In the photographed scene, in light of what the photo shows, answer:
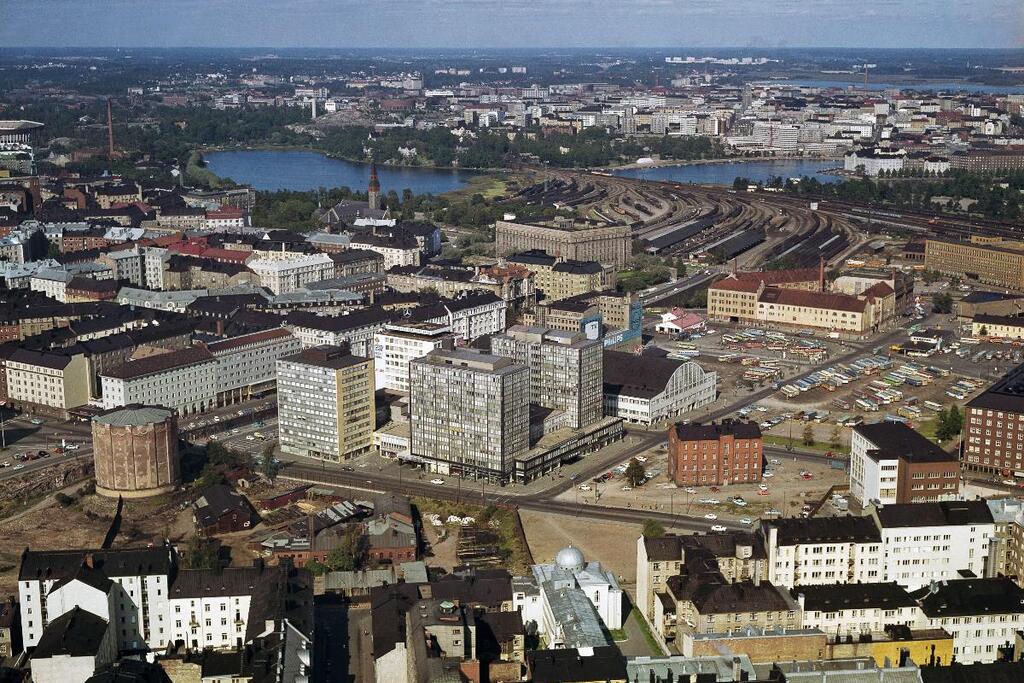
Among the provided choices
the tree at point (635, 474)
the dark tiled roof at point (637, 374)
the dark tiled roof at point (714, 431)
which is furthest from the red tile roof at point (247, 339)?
the dark tiled roof at point (714, 431)

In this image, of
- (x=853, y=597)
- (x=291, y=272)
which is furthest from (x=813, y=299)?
(x=853, y=597)

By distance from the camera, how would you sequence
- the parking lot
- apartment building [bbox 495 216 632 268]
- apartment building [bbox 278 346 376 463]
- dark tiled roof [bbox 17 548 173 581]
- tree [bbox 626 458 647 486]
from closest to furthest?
dark tiled roof [bbox 17 548 173 581]
tree [bbox 626 458 647 486]
apartment building [bbox 278 346 376 463]
the parking lot
apartment building [bbox 495 216 632 268]

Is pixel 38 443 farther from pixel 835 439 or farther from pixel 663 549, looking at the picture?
pixel 835 439

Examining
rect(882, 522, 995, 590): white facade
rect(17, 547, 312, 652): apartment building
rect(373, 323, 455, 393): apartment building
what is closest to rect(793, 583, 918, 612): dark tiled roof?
rect(882, 522, 995, 590): white facade

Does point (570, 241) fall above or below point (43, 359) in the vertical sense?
above

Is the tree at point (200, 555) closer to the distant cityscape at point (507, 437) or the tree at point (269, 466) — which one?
the distant cityscape at point (507, 437)

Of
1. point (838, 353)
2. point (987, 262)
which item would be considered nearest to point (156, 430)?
point (838, 353)

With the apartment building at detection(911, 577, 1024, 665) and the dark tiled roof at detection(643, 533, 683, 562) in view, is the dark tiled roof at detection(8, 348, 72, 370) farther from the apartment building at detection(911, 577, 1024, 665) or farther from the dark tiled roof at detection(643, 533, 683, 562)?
the apartment building at detection(911, 577, 1024, 665)
